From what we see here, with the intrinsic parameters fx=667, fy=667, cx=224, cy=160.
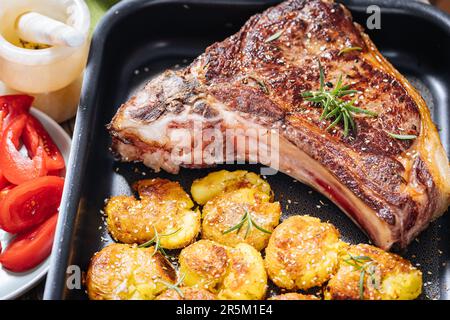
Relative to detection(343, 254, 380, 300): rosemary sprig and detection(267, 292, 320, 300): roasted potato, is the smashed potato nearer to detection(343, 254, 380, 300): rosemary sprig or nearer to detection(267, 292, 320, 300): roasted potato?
detection(267, 292, 320, 300): roasted potato

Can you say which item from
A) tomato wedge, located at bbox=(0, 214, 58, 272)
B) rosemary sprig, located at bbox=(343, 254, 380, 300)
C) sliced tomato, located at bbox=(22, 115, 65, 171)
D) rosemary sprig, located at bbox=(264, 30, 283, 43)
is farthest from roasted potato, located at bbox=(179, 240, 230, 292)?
rosemary sprig, located at bbox=(264, 30, 283, 43)

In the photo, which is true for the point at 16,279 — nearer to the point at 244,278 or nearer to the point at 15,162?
the point at 15,162

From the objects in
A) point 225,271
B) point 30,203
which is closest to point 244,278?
point 225,271

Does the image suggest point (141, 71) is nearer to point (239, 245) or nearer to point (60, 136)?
point (60, 136)
